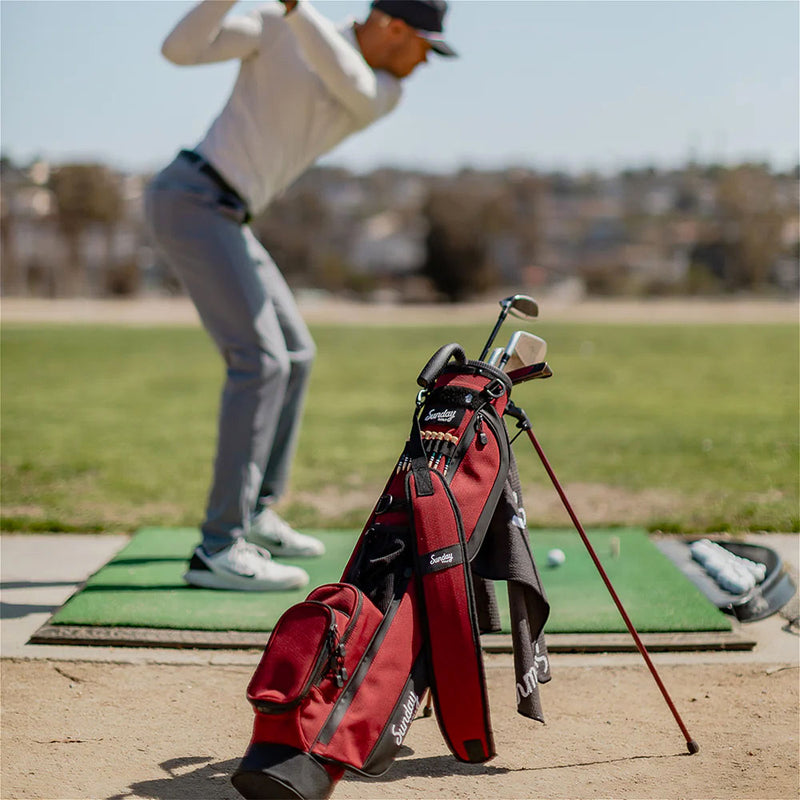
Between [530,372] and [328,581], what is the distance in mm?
1843

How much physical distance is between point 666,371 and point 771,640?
12688 millimetres

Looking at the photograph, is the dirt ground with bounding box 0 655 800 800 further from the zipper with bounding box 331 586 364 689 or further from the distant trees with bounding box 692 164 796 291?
the distant trees with bounding box 692 164 796 291

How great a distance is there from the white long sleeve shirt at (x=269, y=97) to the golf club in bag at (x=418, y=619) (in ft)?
5.25

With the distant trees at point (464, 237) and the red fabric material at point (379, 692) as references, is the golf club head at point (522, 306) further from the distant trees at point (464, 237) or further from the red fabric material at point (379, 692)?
the distant trees at point (464, 237)

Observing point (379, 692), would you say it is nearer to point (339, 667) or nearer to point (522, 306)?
point (339, 667)

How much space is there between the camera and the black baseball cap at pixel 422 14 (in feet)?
14.0

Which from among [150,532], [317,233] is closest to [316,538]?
[150,532]

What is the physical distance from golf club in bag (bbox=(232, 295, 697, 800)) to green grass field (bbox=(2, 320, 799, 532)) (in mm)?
2850

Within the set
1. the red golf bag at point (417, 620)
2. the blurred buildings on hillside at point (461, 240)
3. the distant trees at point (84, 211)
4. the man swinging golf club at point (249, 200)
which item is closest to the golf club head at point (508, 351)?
the red golf bag at point (417, 620)

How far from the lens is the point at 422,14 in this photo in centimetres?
426

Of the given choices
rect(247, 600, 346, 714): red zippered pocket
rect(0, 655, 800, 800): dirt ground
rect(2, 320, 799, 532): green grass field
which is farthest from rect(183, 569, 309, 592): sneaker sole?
rect(247, 600, 346, 714): red zippered pocket

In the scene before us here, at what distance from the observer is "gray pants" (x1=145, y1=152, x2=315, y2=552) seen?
434 cm

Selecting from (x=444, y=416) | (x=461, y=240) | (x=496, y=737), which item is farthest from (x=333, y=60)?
(x=461, y=240)

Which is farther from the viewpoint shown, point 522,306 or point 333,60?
point 333,60
